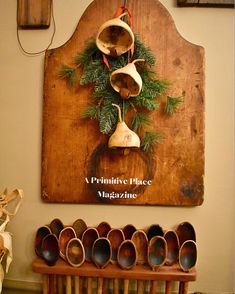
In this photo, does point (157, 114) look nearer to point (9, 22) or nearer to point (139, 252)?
point (139, 252)

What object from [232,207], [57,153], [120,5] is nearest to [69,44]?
[120,5]

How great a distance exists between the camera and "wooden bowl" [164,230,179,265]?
3.43 feet

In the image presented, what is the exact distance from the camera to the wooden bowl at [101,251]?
1.02 m

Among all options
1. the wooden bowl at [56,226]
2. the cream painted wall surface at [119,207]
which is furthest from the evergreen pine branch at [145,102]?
the wooden bowl at [56,226]

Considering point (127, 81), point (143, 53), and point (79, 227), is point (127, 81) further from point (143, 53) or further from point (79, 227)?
point (79, 227)

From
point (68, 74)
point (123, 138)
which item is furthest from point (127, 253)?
point (68, 74)

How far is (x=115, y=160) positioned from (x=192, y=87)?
1.34 feet

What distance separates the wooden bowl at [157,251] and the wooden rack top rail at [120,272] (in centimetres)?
3

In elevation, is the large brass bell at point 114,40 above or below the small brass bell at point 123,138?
above

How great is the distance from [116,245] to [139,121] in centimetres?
48

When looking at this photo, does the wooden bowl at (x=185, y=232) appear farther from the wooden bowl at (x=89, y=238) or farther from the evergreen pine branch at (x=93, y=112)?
the evergreen pine branch at (x=93, y=112)

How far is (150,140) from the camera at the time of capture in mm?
1068

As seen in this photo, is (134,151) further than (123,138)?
Yes

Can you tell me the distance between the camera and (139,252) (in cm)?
106
